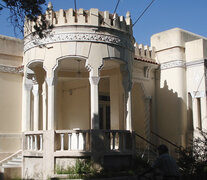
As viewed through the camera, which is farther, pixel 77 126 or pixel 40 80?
pixel 77 126

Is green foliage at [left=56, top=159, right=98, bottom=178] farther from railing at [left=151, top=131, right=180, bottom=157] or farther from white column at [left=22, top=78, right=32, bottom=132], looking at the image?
railing at [left=151, top=131, right=180, bottom=157]

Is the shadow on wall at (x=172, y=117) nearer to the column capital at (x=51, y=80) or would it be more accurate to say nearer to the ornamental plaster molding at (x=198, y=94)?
the ornamental plaster molding at (x=198, y=94)

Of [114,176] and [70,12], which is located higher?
[70,12]

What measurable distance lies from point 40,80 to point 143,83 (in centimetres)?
454

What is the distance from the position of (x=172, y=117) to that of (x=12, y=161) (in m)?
6.87

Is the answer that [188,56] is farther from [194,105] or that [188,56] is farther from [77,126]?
[77,126]

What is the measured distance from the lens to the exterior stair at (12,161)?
13234 millimetres

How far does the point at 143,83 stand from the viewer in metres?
16.0

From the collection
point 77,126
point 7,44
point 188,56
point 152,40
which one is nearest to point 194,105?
point 188,56

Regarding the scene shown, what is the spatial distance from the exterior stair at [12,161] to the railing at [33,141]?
2.87 ft

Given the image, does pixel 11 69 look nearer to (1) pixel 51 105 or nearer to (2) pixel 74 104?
(2) pixel 74 104

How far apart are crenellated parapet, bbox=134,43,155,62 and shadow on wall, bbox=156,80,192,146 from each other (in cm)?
135

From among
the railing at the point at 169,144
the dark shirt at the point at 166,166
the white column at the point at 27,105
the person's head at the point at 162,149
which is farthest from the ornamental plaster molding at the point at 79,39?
the dark shirt at the point at 166,166

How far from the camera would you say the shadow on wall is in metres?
15.7
